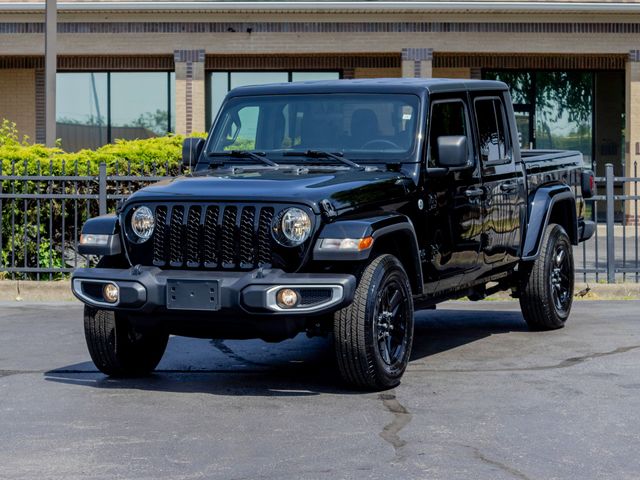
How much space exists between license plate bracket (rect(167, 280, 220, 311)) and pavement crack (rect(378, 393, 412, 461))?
117cm

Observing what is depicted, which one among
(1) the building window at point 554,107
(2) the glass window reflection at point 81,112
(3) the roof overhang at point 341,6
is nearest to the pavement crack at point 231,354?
(3) the roof overhang at point 341,6

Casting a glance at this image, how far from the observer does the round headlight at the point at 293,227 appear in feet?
25.9

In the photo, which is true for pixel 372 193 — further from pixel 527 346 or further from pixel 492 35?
pixel 492 35

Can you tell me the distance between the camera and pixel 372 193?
8.41 meters

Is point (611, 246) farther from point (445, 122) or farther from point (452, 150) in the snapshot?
point (452, 150)

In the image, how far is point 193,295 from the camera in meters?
7.91

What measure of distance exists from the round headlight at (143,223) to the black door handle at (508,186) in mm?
3106

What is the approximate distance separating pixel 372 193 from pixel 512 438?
6.93ft

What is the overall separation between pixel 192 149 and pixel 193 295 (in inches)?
77.2

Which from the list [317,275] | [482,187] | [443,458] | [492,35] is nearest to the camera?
[443,458]

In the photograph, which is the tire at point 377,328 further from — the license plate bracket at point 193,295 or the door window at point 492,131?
the door window at point 492,131

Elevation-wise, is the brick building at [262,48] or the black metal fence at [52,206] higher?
the brick building at [262,48]

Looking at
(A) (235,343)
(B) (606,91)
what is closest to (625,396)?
(A) (235,343)

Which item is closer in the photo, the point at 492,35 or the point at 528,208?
the point at 528,208
